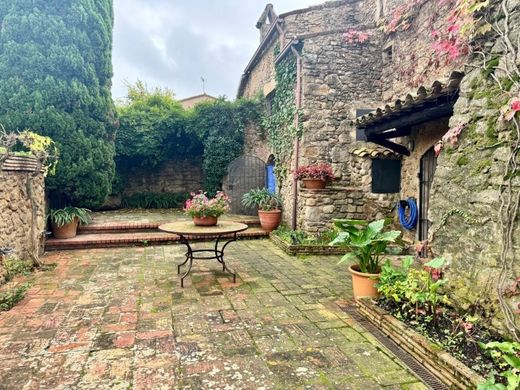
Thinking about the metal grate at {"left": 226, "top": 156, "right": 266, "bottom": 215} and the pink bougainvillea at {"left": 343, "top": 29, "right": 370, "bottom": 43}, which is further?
the metal grate at {"left": 226, "top": 156, "right": 266, "bottom": 215}

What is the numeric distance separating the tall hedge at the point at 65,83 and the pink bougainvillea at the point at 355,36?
4943mm

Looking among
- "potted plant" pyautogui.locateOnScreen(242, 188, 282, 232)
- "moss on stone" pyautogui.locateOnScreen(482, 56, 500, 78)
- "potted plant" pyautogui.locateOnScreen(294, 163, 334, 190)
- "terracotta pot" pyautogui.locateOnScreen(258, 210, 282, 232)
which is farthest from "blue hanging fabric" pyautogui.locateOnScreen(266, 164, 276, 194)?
"moss on stone" pyautogui.locateOnScreen(482, 56, 500, 78)

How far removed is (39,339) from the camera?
2.61m

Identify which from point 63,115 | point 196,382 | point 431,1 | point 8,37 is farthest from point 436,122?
point 8,37

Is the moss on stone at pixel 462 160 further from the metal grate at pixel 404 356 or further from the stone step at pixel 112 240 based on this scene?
the stone step at pixel 112 240

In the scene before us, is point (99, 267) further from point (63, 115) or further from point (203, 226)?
point (63, 115)

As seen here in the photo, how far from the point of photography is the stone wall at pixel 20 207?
4.29 meters

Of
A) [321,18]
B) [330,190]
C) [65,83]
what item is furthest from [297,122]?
[65,83]

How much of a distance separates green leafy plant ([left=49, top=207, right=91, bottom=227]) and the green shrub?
4.36 metres

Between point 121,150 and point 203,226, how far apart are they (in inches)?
281

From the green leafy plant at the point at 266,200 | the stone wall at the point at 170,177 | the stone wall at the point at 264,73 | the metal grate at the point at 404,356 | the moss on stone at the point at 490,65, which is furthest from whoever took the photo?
the stone wall at the point at 170,177

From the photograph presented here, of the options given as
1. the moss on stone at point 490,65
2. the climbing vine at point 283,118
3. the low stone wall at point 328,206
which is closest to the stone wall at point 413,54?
the climbing vine at point 283,118

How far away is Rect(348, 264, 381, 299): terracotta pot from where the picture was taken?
3209mm

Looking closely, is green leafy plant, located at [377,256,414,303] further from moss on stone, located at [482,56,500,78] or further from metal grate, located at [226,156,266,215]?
metal grate, located at [226,156,266,215]
